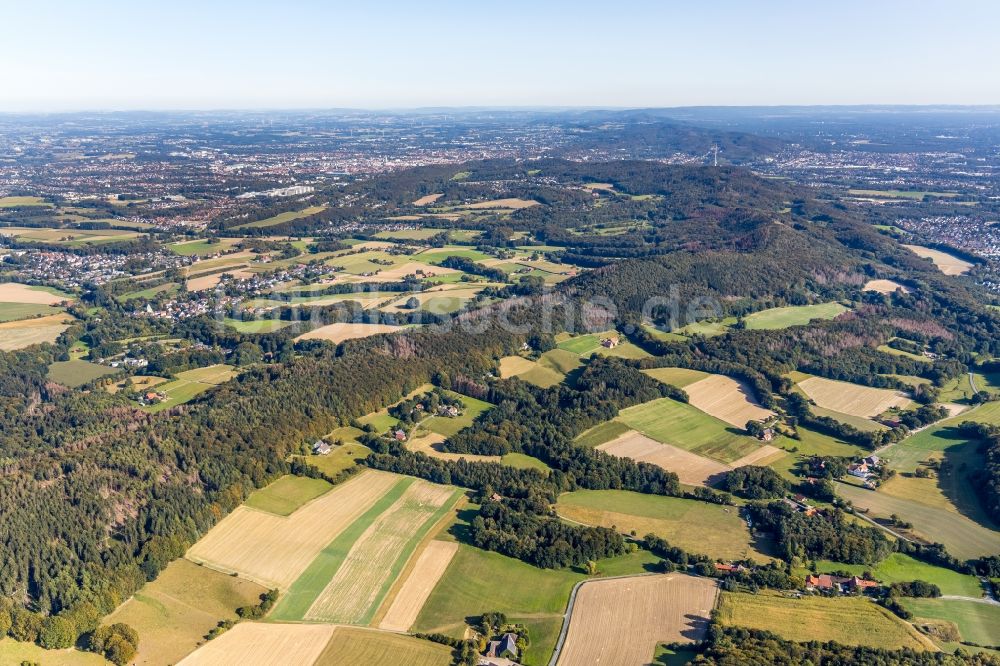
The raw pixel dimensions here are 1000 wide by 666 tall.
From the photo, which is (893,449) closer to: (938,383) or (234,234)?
(938,383)

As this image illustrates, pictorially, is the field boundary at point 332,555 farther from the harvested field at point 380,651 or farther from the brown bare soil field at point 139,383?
the brown bare soil field at point 139,383

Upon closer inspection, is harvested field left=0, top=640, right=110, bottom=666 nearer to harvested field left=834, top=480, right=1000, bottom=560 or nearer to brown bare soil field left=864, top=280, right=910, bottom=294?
harvested field left=834, top=480, right=1000, bottom=560

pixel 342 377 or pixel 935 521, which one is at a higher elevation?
pixel 342 377

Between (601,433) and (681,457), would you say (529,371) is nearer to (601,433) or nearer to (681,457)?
(601,433)

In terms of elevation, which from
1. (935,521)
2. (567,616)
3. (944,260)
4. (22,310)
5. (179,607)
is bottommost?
(179,607)

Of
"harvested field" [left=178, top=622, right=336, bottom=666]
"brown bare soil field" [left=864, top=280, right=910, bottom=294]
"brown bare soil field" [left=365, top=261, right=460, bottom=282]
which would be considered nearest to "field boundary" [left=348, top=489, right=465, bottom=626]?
"harvested field" [left=178, top=622, right=336, bottom=666]

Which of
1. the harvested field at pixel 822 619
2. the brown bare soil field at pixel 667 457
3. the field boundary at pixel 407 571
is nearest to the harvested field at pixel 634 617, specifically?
the harvested field at pixel 822 619

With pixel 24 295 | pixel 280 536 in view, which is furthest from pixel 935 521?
pixel 24 295
